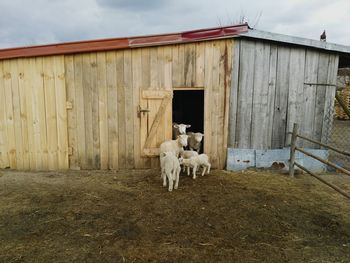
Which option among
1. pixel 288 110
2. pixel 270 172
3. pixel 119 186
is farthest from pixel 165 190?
pixel 288 110

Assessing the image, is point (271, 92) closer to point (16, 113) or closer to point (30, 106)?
point (30, 106)

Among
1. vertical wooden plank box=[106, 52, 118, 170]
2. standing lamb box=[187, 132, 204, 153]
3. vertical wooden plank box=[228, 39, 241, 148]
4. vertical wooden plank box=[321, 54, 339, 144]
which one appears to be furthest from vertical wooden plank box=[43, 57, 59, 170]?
vertical wooden plank box=[321, 54, 339, 144]

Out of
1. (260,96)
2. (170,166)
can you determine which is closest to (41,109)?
(170,166)

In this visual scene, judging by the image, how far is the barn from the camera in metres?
6.30

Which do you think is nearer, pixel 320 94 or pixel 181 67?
pixel 181 67

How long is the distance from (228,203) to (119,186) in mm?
2217

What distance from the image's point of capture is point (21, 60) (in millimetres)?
6406

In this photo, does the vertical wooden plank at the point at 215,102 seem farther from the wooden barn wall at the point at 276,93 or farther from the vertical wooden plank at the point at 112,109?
the vertical wooden plank at the point at 112,109

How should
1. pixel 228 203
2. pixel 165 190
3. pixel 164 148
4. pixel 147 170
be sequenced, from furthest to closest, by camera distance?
1. pixel 147 170
2. pixel 164 148
3. pixel 165 190
4. pixel 228 203

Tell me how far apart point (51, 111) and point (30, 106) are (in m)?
0.52

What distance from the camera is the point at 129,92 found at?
6.43 m

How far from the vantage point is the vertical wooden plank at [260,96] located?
250 inches

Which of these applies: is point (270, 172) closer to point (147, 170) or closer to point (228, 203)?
point (228, 203)

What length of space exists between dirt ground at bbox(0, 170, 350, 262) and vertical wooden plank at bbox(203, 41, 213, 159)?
866 mm
